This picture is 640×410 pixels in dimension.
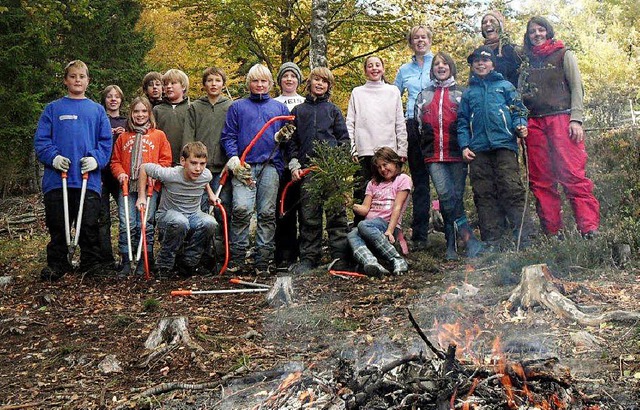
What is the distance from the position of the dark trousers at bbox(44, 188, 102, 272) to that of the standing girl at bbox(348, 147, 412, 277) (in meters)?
2.81

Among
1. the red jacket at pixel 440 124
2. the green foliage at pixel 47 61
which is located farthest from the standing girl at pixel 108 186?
the green foliage at pixel 47 61

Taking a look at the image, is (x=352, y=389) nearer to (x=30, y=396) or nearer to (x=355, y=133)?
(x=30, y=396)

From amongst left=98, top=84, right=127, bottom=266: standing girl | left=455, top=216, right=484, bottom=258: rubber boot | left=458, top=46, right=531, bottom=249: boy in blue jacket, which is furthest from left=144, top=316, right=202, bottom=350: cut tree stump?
left=458, top=46, right=531, bottom=249: boy in blue jacket

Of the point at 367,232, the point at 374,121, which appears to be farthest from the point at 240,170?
the point at 374,121

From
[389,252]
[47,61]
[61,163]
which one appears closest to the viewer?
[389,252]

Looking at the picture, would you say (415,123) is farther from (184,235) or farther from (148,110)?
(148,110)

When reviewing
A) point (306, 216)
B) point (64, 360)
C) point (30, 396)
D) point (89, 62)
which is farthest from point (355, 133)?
point (89, 62)

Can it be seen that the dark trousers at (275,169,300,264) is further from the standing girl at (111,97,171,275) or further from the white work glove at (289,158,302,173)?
the standing girl at (111,97,171,275)

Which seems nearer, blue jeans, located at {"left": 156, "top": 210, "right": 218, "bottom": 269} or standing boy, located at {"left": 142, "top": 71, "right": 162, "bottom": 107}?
blue jeans, located at {"left": 156, "top": 210, "right": 218, "bottom": 269}

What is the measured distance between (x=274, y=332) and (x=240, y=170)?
2542 millimetres

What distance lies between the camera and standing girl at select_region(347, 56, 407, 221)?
7.12 m

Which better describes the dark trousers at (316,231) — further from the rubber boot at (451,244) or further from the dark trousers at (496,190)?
the dark trousers at (496,190)

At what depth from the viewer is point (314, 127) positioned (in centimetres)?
694

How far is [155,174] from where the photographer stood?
679 centimetres
